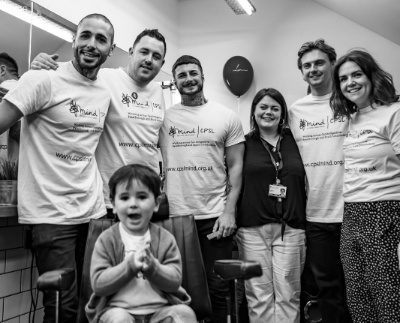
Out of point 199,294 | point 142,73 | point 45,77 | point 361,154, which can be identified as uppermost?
point 142,73

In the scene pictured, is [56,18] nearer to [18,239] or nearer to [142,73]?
[142,73]

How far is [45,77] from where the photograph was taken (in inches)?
66.8

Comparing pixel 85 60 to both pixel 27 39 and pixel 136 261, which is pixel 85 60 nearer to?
pixel 136 261

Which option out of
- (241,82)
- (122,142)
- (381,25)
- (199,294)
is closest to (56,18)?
(122,142)

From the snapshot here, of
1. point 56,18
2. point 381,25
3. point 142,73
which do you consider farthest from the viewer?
point 381,25

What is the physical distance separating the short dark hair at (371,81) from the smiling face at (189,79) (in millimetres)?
813

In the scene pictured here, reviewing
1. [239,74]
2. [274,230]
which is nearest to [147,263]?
[274,230]

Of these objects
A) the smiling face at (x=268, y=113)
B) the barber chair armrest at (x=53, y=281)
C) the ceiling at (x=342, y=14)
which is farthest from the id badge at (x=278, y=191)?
the ceiling at (x=342, y=14)

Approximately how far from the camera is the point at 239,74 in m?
4.82

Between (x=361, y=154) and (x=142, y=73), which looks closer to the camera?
(x=361, y=154)

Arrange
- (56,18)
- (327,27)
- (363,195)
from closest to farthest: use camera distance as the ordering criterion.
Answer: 1. (363,195)
2. (56,18)
3. (327,27)

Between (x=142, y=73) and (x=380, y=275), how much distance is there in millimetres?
1626

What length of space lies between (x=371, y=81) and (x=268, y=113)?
2.10 feet

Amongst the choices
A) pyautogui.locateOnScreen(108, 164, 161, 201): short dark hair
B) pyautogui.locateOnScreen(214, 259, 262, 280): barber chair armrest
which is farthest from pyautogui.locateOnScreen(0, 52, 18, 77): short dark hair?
pyautogui.locateOnScreen(214, 259, 262, 280): barber chair armrest
